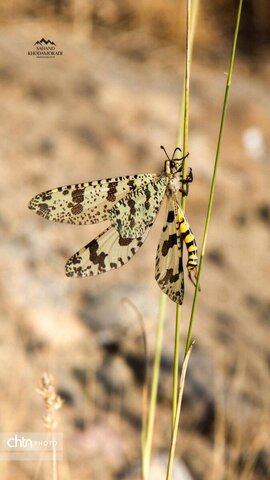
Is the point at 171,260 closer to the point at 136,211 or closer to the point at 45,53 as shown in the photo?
the point at 136,211

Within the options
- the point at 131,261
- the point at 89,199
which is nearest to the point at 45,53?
the point at 131,261

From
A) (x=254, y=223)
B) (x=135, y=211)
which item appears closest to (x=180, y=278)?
(x=135, y=211)

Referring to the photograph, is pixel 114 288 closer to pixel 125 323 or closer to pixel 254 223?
pixel 125 323

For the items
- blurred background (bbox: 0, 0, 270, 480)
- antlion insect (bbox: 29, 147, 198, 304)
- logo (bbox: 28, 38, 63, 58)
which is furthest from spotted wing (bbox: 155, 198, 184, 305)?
blurred background (bbox: 0, 0, 270, 480)

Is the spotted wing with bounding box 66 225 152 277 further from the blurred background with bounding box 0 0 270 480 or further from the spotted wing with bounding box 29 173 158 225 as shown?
the blurred background with bounding box 0 0 270 480

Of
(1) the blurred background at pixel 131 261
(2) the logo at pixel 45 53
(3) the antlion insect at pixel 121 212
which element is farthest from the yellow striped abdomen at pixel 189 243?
(1) the blurred background at pixel 131 261

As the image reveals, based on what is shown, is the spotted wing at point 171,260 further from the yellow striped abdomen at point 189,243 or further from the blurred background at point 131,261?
the blurred background at point 131,261
